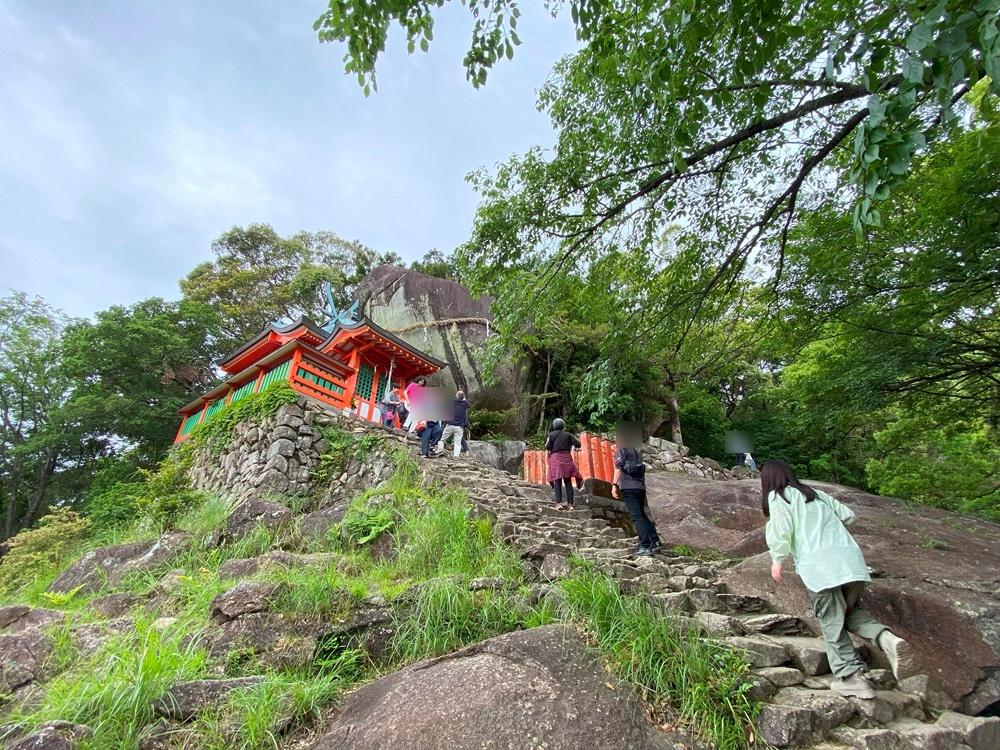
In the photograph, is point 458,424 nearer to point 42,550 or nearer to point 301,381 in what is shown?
point 301,381

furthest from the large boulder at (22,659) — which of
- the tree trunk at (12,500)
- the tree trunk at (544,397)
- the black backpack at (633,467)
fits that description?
the tree trunk at (12,500)

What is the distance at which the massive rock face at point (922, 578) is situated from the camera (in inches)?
137

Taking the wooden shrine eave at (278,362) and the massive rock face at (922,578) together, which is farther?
the wooden shrine eave at (278,362)

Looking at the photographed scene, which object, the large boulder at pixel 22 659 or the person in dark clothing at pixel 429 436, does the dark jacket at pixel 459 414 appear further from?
the large boulder at pixel 22 659

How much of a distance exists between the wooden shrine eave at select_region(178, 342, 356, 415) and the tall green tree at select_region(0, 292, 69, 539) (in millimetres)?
9406

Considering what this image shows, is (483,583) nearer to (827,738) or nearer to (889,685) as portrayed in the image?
(827,738)

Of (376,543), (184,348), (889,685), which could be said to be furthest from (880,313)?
(184,348)

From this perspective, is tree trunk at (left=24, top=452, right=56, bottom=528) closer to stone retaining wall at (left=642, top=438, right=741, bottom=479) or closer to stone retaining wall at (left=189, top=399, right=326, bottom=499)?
stone retaining wall at (left=189, top=399, right=326, bottom=499)

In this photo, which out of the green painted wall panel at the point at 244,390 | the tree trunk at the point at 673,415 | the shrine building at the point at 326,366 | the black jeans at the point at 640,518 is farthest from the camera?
the tree trunk at the point at 673,415

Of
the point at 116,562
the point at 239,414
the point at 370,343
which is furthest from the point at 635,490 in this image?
the point at 370,343

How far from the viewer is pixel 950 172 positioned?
197 inches

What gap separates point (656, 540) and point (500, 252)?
4077mm

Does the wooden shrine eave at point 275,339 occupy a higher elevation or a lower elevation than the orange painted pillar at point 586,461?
higher

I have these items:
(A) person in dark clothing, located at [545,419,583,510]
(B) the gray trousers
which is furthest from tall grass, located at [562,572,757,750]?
(A) person in dark clothing, located at [545,419,583,510]
